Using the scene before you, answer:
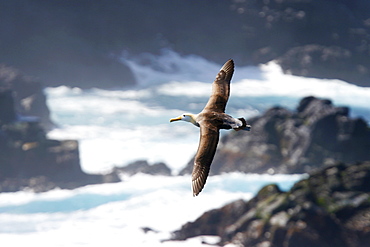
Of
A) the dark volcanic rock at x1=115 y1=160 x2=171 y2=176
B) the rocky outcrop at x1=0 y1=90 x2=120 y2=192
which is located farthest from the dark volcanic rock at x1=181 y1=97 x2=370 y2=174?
the rocky outcrop at x1=0 y1=90 x2=120 y2=192

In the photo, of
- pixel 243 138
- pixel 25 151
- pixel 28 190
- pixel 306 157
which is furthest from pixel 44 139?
pixel 306 157

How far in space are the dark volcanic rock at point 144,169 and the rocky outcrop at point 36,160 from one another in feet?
17.4

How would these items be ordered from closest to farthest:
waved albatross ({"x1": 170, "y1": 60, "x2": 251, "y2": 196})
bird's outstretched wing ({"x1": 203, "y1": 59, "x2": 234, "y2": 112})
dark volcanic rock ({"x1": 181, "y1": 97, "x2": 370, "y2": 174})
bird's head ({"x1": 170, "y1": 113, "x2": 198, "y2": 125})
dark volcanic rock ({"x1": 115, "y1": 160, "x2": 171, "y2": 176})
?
1. waved albatross ({"x1": 170, "y1": 60, "x2": 251, "y2": 196})
2. bird's head ({"x1": 170, "y1": 113, "x2": 198, "y2": 125})
3. bird's outstretched wing ({"x1": 203, "y1": 59, "x2": 234, "y2": 112})
4. dark volcanic rock ({"x1": 181, "y1": 97, "x2": 370, "y2": 174})
5. dark volcanic rock ({"x1": 115, "y1": 160, "x2": 171, "y2": 176})

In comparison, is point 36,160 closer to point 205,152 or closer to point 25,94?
point 25,94

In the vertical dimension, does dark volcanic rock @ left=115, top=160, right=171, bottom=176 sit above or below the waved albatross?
above

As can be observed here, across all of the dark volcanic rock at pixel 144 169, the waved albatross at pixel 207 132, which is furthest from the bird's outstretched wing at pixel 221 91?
the dark volcanic rock at pixel 144 169

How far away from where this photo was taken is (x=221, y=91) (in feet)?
80.5

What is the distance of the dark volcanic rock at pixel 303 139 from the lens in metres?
88.1

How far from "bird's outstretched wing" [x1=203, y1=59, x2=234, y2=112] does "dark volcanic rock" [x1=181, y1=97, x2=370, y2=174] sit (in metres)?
65.6

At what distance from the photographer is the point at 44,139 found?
123m

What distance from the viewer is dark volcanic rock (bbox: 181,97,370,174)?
88.1 meters

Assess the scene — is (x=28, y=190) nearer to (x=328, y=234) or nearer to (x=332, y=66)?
(x=328, y=234)

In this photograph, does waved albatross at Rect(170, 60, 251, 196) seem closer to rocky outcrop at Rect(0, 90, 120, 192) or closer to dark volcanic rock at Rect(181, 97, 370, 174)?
dark volcanic rock at Rect(181, 97, 370, 174)

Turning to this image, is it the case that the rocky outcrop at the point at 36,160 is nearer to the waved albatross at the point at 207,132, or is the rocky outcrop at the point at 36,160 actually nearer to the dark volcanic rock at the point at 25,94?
the dark volcanic rock at the point at 25,94
